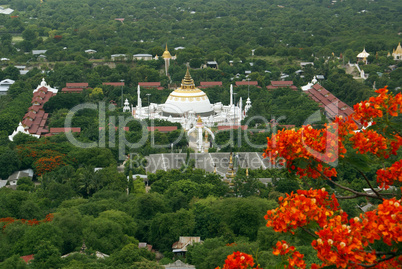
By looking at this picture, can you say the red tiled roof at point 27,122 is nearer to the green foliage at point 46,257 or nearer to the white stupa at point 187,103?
the white stupa at point 187,103

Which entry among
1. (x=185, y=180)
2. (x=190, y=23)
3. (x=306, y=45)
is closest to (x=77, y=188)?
(x=185, y=180)

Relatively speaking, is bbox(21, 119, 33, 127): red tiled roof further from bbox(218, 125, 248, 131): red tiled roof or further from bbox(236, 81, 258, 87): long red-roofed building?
bbox(236, 81, 258, 87): long red-roofed building

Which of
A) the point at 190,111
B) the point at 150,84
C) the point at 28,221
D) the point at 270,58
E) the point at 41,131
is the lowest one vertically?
the point at 41,131

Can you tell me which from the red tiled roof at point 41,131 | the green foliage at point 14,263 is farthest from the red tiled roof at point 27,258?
the red tiled roof at point 41,131

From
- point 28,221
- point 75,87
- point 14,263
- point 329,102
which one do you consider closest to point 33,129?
point 75,87

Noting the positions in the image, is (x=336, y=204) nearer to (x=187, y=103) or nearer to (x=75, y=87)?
(x=187, y=103)

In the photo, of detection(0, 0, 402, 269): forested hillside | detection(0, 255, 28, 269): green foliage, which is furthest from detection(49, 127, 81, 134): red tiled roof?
detection(0, 255, 28, 269): green foliage

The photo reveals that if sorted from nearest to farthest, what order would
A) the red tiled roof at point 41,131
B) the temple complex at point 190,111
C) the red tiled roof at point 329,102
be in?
the red tiled roof at point 41,131, the temple complex at point 190,111, the red tiled roof at point 329,102
